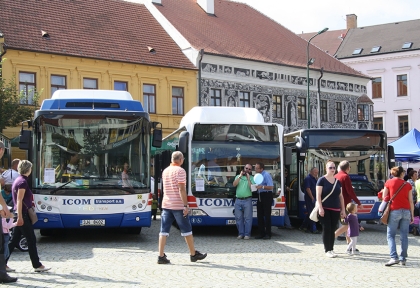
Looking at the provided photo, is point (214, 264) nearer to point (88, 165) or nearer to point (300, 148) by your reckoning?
point (88, 165)

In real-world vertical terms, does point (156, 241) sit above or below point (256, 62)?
below

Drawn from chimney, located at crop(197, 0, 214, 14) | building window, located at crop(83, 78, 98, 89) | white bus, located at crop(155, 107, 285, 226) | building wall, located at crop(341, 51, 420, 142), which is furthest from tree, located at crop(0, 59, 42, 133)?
building wall, located at crop(341, 51, 420, 142)

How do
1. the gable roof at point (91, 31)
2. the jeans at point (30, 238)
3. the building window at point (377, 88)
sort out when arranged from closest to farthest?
1. the jeans at point (30, 238)
2. the gable roof at point (91, 31)
3. the building window at point (377, 88)

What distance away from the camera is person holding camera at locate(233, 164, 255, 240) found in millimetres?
15820

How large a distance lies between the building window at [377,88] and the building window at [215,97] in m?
24.4

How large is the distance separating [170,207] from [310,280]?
9.00 feet

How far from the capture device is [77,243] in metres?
14.8

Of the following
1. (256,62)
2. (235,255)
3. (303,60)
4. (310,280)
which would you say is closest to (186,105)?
(256,62)

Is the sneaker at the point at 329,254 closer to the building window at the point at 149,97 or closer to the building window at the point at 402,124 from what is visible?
the building window at the point at 149,97

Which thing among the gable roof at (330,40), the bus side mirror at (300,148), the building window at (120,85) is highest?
the gable roof at (330,40)

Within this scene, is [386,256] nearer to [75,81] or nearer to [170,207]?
[170,207]

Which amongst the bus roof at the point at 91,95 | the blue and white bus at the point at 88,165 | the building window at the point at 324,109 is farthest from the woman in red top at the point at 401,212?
the building window at the point at 324,109

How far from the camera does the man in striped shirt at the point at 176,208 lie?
11344 millimetres

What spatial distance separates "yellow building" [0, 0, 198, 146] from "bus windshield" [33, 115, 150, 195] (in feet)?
58.9
